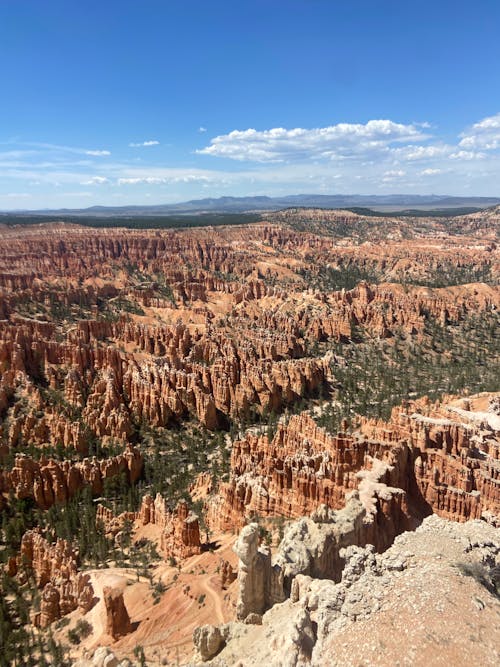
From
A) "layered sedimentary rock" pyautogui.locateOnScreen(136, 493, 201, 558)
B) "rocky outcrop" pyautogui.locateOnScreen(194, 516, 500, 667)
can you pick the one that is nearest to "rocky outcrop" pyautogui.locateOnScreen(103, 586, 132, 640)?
"rocky outcrop" pyautogui.locateOnScreen(194, 516, 500, 667)

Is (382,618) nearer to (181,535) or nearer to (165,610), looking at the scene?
(165,610)

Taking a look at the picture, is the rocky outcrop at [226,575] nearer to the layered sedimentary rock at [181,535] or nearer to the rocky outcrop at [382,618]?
the layered sedimentary rock at [181,535]

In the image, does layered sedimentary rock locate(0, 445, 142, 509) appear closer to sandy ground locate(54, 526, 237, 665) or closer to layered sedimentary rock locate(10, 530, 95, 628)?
layered sedimentary rock locate(10, 530, 95, 628)

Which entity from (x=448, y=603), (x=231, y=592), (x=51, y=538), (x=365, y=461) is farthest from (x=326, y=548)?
(x=51, y=538)

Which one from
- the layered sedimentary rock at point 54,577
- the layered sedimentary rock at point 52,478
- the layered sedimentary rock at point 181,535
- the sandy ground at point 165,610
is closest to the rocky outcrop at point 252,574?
the sandy ground at point 165,610

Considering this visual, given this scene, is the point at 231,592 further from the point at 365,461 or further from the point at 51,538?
the point at 51,538
